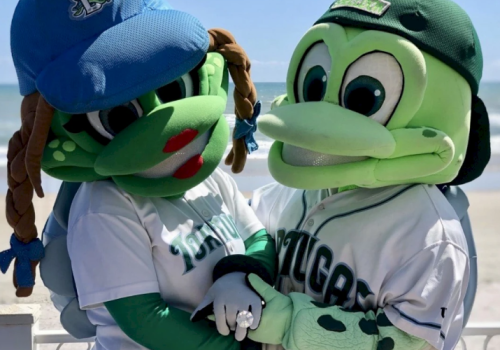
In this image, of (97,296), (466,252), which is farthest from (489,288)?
(97,296)

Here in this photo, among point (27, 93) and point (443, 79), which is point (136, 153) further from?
point (443, 79)

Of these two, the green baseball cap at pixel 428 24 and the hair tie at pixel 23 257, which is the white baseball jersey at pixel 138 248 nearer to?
the hair tie at pixel 23 257

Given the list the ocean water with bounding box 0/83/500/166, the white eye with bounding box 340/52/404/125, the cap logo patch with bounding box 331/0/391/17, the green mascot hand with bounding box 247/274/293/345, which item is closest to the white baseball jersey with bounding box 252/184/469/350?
the green mascot hand with bounding box 247/274/293/345

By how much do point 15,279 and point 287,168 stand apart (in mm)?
749

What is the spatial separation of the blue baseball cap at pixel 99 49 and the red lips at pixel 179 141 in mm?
125

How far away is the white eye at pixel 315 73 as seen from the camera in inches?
64.0

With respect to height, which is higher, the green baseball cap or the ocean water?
the green baseball cap

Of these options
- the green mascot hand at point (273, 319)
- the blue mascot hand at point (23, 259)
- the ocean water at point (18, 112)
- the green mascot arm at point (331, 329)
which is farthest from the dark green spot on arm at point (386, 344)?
the ocean water at point (18, 112)

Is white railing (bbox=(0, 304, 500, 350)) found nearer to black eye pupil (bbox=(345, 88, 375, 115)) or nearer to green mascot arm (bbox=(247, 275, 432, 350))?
green mascot arm (bbox=(247, 275, 432, 350))

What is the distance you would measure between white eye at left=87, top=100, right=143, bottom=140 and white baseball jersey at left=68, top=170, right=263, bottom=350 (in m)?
0.16

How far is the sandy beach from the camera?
4238mm

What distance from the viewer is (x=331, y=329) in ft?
5.08

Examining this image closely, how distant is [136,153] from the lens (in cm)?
150

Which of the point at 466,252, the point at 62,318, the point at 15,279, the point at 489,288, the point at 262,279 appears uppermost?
the point at 466,252
